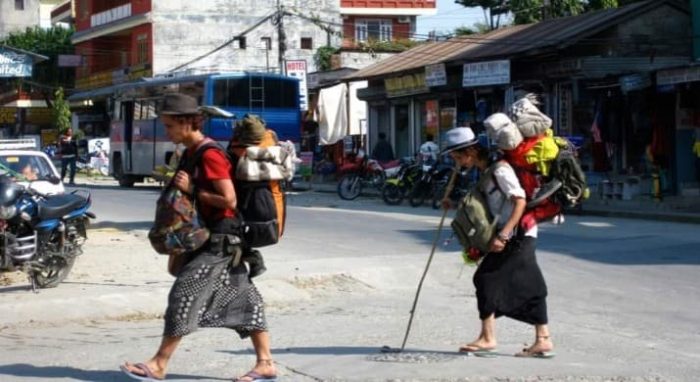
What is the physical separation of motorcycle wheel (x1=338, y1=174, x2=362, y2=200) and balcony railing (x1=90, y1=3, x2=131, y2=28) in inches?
1290

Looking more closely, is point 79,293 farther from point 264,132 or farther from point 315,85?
point 315,85

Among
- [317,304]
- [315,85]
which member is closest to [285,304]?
[317,304]

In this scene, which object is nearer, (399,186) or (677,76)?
(677,76)

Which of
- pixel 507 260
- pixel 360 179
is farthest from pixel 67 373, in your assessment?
pixel 360 179

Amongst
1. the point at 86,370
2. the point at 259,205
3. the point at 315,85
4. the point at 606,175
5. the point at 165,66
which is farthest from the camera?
the point at 165,66

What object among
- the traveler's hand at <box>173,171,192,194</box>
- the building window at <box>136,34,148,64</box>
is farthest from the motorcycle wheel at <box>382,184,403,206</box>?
the building window at <box>136,34,148,64</box>

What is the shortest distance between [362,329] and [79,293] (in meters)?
3.17

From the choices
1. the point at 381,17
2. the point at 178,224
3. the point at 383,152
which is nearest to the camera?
the point at 178,224

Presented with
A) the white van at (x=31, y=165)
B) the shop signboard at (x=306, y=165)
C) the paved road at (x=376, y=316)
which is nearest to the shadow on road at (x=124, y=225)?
the white van at (x=31, y=165)

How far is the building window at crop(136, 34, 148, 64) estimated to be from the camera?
188 ft

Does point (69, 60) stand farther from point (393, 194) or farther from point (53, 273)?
point (53, 273)

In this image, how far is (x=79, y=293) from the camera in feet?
37.2

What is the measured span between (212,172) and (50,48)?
224 ft

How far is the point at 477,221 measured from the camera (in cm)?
771
